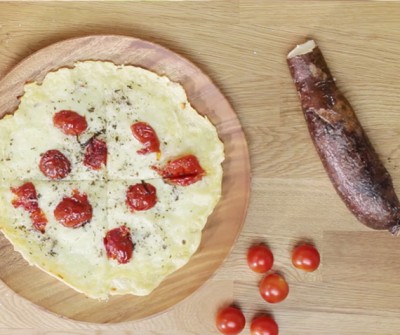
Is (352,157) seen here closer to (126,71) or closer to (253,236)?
(253,236)

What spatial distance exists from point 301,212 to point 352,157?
436mm

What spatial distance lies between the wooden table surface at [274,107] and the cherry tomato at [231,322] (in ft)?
0.25

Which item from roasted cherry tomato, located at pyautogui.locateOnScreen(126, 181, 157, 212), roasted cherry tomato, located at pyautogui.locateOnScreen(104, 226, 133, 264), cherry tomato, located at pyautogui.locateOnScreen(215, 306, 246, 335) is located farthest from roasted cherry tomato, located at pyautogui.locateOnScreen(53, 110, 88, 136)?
cherry tomato, located at pyautogui.locateOnScreen(215, 306, 246, 335)

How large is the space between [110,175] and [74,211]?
0.27m

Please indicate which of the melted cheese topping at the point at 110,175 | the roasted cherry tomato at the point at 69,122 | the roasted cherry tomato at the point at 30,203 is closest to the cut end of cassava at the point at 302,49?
the melted cheese topping at the point at 110,175

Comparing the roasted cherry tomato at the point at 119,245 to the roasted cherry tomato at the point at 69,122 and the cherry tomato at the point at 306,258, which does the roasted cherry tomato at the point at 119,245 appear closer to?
the roasted cherry tomato at the point at 69,122

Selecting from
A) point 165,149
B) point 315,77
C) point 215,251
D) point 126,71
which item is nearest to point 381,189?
point 315,77

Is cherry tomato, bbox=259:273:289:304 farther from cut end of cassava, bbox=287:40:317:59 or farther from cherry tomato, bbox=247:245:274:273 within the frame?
cut end of cassava, bbox=287:40:317:59

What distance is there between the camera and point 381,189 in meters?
3.48

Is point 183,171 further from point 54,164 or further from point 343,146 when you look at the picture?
point 343,146

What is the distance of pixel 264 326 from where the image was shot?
140 inches

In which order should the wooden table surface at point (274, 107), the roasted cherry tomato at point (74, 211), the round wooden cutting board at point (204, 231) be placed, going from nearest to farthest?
the roasted cherry tomato at point (74, 211) → the round wooden cutting board at point (204, 231) → the wooden table surface at point (274, 107)

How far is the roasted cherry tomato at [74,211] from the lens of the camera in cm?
336

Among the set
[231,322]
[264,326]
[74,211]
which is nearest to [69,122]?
[74,211]
